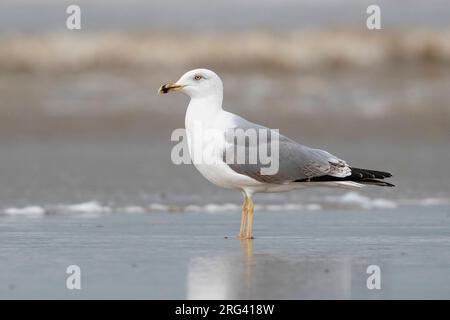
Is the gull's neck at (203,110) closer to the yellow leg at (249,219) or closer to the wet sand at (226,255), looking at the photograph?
the yellow leg at (249,219)

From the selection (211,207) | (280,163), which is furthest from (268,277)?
(211,207)

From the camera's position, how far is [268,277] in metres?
6.57

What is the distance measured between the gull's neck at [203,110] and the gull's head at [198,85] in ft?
0.13

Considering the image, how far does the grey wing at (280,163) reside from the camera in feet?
28.1

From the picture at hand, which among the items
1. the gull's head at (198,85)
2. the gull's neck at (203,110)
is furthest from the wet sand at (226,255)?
the gull's head at (198,85)

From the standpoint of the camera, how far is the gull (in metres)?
8.54

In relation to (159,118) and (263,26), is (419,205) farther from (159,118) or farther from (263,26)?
(263,26)

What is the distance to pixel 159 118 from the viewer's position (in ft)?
61.8

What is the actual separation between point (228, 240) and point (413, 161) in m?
6.46

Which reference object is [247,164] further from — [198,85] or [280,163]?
[198,85]

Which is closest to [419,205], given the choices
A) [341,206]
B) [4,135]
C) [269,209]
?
[341,206]

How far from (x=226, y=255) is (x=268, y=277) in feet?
3.18

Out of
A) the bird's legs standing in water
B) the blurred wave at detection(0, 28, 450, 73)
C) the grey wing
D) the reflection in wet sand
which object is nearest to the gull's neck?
the grey wing

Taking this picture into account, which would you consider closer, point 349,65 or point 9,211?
point 9,211
